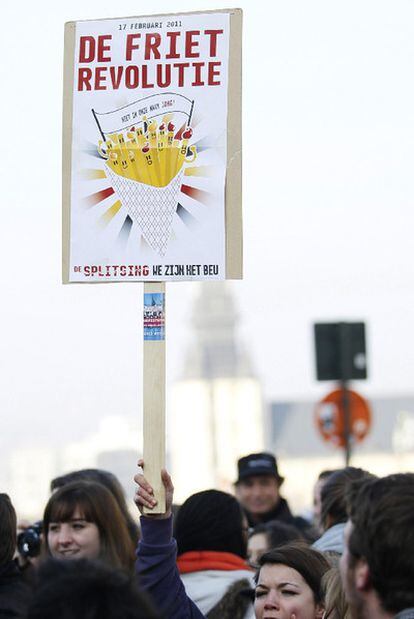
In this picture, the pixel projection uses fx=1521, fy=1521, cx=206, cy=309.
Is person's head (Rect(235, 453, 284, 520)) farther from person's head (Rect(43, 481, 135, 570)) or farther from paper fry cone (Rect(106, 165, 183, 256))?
paper fry cone (Rect(106, 165, 183, 256))

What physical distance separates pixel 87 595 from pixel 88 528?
251cm

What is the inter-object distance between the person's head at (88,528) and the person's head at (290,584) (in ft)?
1.94

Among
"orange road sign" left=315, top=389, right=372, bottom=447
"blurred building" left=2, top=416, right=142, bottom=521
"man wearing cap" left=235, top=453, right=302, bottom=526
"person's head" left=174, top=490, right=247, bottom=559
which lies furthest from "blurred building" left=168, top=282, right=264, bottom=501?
"person's head" left=174, top=490, right=247, bottom=559

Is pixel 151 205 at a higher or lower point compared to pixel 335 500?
higher

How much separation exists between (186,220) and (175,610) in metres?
1.19

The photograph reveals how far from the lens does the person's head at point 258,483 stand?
8.64 metres

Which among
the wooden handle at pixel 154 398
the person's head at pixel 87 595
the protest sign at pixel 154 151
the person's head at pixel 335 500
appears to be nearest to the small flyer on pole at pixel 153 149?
the protest sign at pixel 154 151

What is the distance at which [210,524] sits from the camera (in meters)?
5.39

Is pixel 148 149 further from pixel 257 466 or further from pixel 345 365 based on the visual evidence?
pixel 345 365

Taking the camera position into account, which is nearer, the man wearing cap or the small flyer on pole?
the small flyer on pole

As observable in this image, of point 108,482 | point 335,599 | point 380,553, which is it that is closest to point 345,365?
point 108,482

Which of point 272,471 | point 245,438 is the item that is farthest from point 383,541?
point 245,438

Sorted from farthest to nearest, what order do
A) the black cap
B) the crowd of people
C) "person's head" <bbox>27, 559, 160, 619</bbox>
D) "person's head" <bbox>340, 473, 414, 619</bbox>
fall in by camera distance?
1. the black cap
2. "person's head" <bbox>340, 473, 414, 619</bbox>
3. the crowd of people
4. "person's head" <bbox>27, 559, 160, 619</bbox>

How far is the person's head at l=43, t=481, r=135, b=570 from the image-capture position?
499 centimetres
